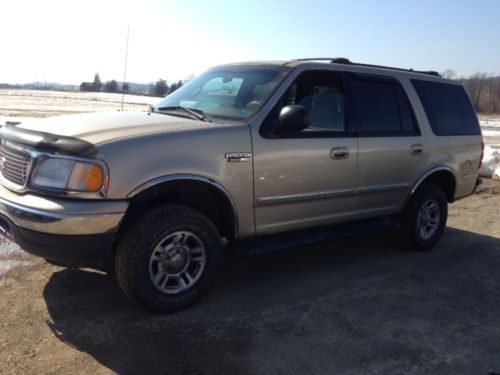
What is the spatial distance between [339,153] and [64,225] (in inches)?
98.4

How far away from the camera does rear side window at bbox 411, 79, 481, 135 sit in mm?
5523

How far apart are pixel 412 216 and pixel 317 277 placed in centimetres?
154

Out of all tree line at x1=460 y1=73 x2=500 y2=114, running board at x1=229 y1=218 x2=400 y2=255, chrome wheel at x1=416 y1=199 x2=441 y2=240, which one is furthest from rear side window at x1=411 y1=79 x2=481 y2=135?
tree line at x1=460 y1=73 x2=500 y2=114

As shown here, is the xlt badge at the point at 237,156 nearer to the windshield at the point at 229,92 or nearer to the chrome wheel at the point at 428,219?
the windshield at the point at 229,92

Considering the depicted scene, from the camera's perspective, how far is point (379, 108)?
499 centimetres

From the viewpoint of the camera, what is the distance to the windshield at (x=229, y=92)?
13.6ft

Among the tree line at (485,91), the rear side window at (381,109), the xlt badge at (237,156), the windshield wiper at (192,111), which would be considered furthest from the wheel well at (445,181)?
the tree line at (485,91)

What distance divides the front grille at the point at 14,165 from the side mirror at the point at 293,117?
192 centimetres

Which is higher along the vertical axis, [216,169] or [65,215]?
[216,169]

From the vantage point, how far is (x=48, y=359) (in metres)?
3.04

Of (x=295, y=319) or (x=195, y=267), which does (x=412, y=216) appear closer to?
(x=295, y=319)

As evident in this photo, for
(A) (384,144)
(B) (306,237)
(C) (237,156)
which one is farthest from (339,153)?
(C) (237,156)

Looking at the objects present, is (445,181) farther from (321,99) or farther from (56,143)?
(56,143)

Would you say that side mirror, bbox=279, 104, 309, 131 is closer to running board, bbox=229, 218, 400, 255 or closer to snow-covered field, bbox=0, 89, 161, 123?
running board, bbox=229, 218, 400, 255
